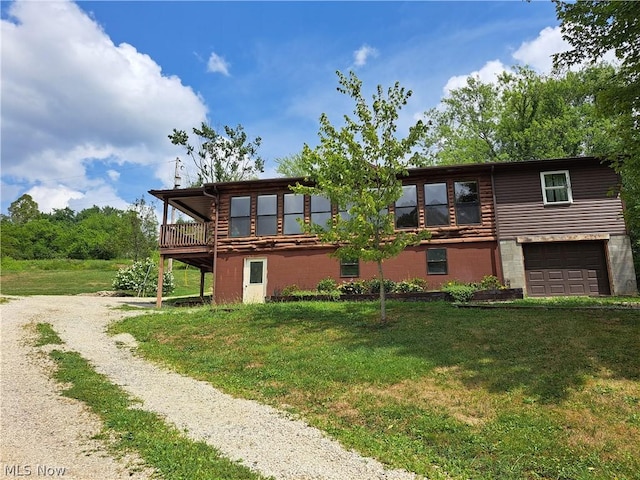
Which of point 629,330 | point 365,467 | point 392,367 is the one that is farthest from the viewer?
point 629,330

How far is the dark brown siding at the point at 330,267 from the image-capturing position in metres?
16.4

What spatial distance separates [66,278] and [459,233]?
2913 cm

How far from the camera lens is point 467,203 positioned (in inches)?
674

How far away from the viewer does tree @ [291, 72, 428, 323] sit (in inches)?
426

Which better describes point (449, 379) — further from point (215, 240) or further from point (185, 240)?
Result: point (185, 240)

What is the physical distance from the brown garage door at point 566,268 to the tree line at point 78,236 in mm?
27098

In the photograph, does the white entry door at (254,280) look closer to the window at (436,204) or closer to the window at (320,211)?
the window at (320,211)

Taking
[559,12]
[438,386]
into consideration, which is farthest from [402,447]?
[559,12]

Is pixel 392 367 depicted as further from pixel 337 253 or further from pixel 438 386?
pixel 337 253

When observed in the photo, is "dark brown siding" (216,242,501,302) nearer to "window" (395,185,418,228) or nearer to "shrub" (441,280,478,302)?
"window" (395,185,418,228)

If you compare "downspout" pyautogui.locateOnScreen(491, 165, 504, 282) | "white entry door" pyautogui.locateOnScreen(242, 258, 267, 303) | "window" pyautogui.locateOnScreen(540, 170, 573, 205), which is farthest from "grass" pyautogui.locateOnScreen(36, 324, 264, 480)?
"window" pyautogui.locateOnScreen(540, 170, 573, 205)

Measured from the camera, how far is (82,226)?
61281mm

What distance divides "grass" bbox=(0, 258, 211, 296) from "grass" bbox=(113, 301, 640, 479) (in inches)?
690

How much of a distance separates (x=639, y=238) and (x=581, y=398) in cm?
1820
